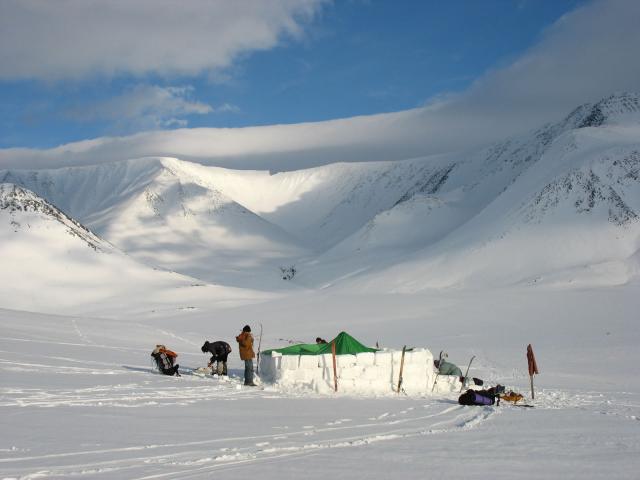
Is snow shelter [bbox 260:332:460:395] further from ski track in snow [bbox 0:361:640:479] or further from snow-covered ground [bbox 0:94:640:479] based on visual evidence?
ski track in snow [bbox 0:361:640:479]

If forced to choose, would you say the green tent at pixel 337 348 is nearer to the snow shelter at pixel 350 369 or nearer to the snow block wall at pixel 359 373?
the snow shelter at pixel 350 369

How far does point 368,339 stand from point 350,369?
20068 mm

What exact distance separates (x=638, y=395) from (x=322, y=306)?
126ft

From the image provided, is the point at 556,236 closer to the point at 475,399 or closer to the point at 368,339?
the point at 368,339

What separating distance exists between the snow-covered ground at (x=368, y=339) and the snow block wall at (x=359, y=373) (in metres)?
0.87

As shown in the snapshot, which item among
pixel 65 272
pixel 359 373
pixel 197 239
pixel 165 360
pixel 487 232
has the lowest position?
pixel 359 373

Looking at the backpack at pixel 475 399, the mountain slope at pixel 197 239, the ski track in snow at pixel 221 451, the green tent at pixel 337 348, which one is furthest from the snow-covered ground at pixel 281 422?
the mountain slope at pixel 197 239

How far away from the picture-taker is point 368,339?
38.5 meters

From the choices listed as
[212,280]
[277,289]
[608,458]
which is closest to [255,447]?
[608,458]

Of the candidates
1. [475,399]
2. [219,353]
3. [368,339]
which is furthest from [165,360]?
[368,339]

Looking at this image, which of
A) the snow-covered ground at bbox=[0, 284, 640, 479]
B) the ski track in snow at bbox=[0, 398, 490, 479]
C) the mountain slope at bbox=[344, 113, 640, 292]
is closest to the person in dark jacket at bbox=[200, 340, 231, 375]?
the snow-covered ground at bbox=[0, 284, 640, 479]

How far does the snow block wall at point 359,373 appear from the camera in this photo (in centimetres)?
1839

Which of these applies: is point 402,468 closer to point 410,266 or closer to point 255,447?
point 255,447

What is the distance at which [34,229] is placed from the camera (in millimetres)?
89375
